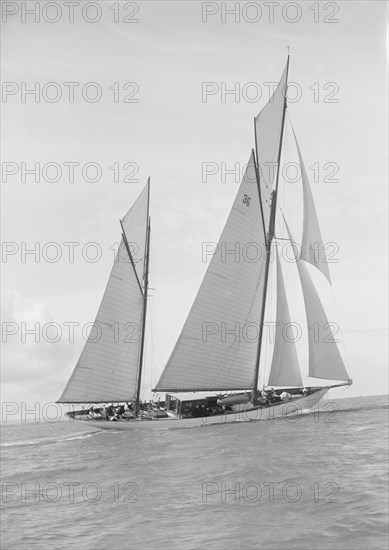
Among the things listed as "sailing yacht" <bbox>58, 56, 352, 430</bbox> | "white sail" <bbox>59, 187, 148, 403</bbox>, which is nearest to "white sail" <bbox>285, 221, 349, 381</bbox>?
"sailing yacht" <bbox>58, 56, 352, 430</bbox>

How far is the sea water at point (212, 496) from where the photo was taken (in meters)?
15.8

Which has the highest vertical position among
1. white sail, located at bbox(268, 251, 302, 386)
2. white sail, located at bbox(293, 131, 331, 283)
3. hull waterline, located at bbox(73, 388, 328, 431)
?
white sail, located at bbox(293, 131, 331, 283)

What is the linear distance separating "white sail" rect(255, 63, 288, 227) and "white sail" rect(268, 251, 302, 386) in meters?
6.18

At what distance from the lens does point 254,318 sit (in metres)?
49.3

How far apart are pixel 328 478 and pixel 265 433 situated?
52.9 ft

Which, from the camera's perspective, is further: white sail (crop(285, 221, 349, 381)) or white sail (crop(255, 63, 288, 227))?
white sail (crop(255, 63, 288, 227))

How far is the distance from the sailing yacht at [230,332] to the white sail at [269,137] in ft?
0.25

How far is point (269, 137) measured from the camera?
51875 mm

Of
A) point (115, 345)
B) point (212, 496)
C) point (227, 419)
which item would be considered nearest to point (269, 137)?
point (115, 345)

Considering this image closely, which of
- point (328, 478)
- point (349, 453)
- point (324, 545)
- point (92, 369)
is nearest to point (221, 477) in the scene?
point (328, 478)

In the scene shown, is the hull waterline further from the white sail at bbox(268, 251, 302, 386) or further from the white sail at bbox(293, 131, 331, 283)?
the white sail at bbox(293, 131, 331, 283)

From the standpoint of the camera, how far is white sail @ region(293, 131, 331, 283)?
45969mm

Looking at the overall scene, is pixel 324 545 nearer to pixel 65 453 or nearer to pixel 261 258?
pixel 65 453

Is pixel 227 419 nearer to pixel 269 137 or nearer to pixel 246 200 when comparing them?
pixel 246 200
